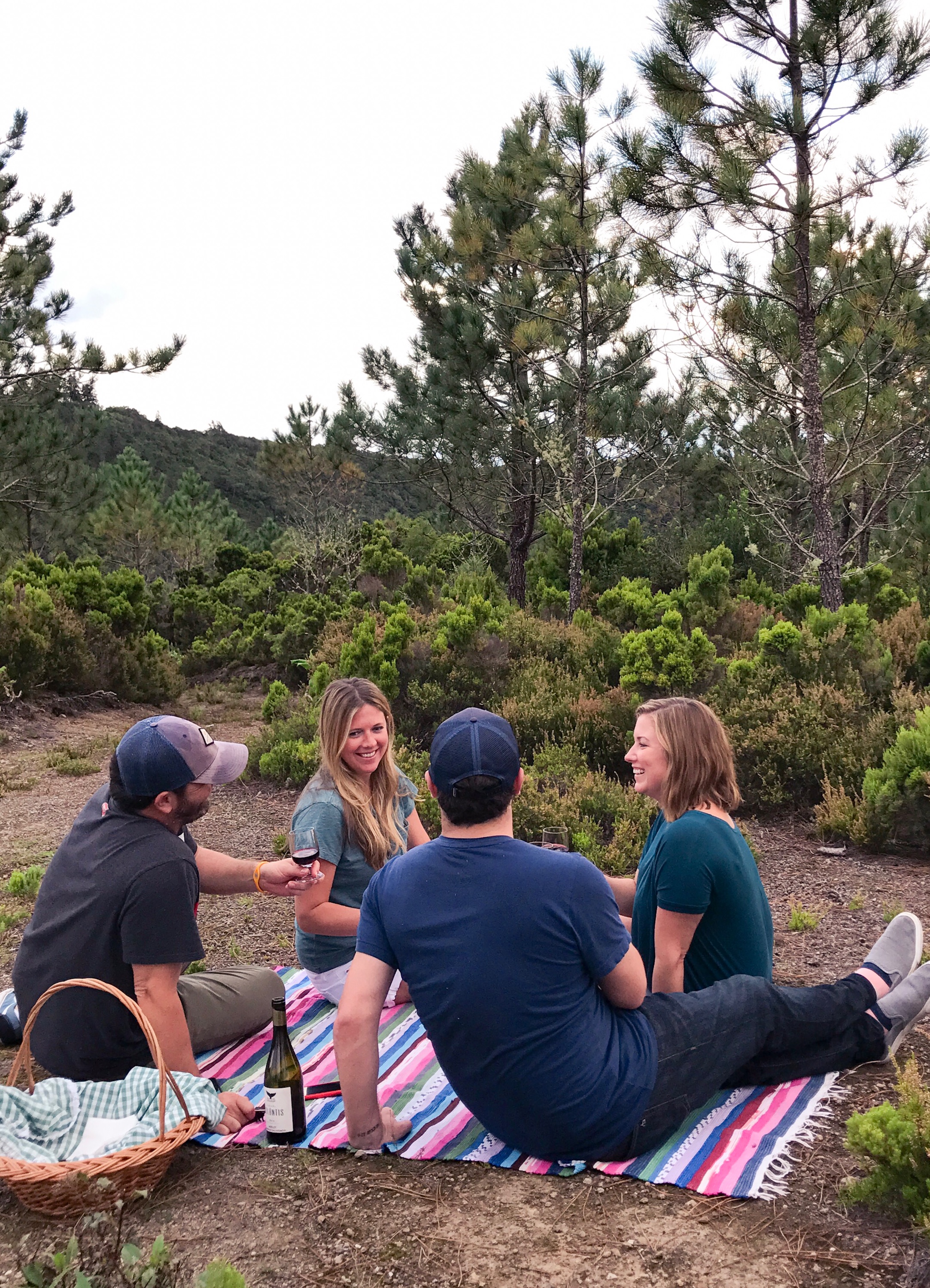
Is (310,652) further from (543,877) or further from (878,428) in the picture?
(543,877)

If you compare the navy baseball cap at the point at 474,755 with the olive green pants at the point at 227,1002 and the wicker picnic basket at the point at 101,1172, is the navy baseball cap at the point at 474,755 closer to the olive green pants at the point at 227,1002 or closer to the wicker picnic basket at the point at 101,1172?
the wicker picnic basket at the point at 101,1172

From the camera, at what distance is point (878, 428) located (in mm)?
10141

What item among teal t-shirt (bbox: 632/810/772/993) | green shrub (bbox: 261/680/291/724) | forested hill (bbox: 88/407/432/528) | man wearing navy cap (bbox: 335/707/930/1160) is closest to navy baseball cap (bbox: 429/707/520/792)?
man wearing navy cap (bbox: 335/707/930/1160)

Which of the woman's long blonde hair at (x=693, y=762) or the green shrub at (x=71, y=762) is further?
the green shrub at (x=71, y=762)

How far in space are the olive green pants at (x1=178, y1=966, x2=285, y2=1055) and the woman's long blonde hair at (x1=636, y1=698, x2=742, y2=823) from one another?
143 cm

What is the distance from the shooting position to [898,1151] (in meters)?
2.09

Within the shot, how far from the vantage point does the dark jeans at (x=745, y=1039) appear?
7.84ft

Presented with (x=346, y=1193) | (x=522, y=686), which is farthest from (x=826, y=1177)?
(x=522, y=686)

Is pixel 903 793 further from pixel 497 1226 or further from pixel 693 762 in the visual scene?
pixel 497 1226

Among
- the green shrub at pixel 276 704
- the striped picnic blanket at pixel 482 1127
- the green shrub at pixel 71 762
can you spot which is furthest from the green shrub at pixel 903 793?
the green shrub at pixel 71 762

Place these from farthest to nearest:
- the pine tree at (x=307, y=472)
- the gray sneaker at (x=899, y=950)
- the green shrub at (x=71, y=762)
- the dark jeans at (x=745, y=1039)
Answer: the pine tree at (x=307, y=472)
the green shrub at (x=71, y=762)
the gray sneaker at (x=899, y=950)
the dark jeans at (x=745, y=1039)

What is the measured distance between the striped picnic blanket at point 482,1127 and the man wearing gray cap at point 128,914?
0.94 feet

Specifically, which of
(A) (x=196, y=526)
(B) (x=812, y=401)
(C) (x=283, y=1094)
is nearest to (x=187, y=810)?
(C) (x=283, y=1094)

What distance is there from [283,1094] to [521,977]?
0.80 meters
